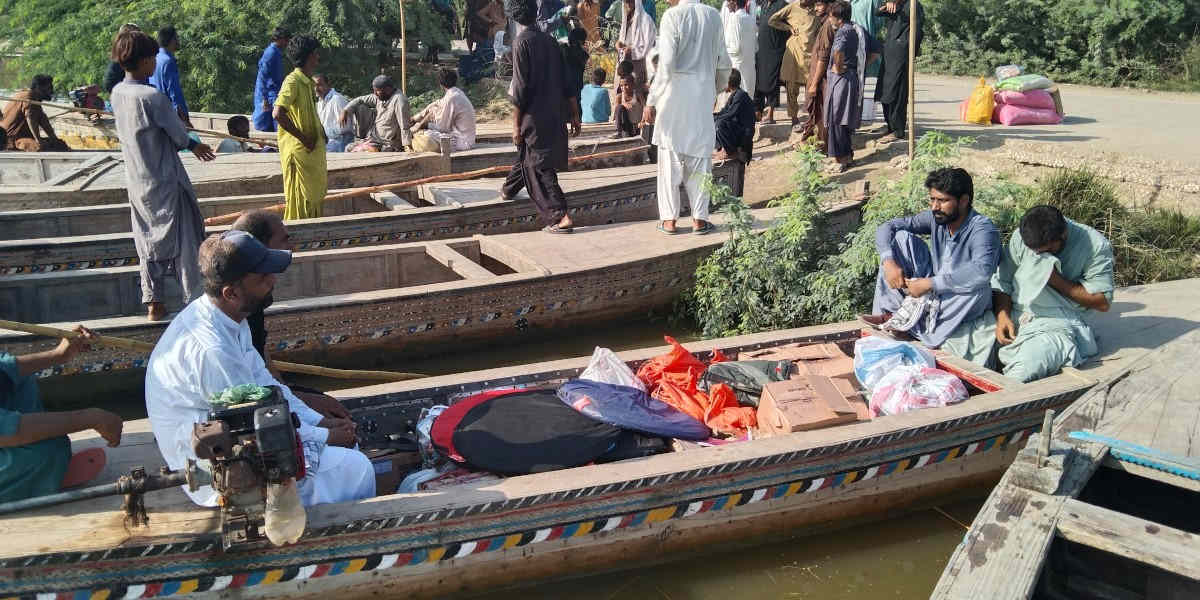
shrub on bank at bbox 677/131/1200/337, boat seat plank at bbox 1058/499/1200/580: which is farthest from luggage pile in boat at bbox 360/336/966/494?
shrub on bank at bbox 677/131/1200/337

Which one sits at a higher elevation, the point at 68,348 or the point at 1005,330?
the point at 68,348

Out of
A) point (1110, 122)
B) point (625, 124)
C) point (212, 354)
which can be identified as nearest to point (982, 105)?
point (1110, 122)

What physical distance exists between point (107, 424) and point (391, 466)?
1048 mm

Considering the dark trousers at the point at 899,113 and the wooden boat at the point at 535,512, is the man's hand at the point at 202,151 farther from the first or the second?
the dark trousers at the point at 899,113

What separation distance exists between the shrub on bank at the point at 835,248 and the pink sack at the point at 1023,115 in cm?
355

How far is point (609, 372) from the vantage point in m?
4.58

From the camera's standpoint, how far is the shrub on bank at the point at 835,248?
6.21m

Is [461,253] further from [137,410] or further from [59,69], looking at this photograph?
[59,69]

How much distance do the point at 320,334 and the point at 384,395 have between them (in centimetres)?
166

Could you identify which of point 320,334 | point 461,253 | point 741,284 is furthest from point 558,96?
point 320,334

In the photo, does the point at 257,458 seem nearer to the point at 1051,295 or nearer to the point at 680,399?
the point at 680,399

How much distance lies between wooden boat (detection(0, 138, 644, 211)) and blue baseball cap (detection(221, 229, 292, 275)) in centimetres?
503

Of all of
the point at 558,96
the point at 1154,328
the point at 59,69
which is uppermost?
the point at 59,69

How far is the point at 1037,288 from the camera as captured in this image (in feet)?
15.6
